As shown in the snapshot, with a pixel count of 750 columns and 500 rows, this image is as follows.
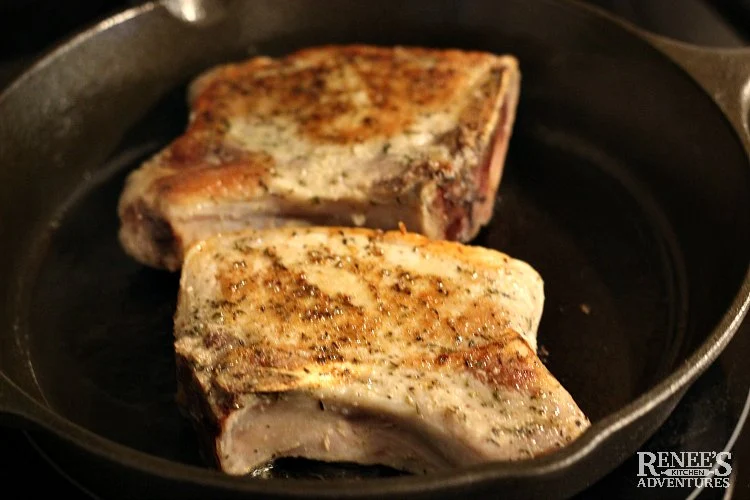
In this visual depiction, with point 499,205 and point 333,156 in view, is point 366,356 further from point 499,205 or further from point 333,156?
point 499,205

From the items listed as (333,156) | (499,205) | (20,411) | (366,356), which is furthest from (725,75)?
(20,411)

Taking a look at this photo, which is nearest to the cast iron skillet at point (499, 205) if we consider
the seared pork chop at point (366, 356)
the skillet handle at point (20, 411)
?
the skillet handle at point (20, 411)

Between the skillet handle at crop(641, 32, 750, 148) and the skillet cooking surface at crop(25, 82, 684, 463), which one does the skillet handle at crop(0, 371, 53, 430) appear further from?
the skillet handle at crop(641, 32, 750, 148)

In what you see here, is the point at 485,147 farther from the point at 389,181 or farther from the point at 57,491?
the point at 57,491

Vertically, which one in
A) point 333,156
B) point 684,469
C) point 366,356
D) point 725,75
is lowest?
point 684,469

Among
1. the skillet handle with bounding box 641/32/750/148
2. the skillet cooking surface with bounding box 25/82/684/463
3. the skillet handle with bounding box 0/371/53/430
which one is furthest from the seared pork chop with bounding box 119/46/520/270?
the skillet handle with bounding box 0/371/53/430

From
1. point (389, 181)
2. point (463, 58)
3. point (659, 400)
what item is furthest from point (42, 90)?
point (659, 400)
